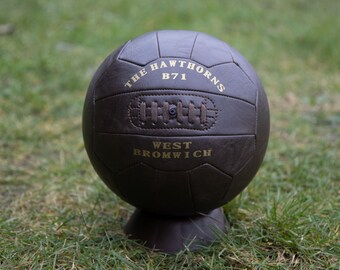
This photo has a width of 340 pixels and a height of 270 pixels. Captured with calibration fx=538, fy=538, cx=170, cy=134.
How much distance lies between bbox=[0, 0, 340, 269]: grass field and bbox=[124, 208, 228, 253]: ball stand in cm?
7

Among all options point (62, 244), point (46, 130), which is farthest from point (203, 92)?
point (46, 130)

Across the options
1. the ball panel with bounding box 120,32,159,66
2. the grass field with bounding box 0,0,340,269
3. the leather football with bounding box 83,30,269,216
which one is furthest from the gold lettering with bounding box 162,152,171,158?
the grass field with bounding box 0,0,340,269

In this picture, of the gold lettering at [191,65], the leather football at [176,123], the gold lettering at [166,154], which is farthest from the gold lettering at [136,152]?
the gold lettering at [191,65]

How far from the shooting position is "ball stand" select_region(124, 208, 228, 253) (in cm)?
308

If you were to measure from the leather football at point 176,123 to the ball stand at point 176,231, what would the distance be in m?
0.15

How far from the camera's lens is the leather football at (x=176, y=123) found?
2.71 m

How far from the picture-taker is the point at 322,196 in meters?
3.76

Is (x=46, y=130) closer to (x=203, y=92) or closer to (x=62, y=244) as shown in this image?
→ (x=62, y=244)

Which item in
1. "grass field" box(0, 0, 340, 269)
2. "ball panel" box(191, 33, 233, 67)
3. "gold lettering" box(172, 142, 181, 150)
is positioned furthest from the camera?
"grass field" box(0, 0, 340, 269)

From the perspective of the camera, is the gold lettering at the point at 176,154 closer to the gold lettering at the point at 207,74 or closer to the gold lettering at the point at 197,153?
the gold lettering at the point at 197,153

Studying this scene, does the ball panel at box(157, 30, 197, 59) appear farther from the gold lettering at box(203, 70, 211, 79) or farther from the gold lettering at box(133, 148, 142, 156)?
the gold lettering at box(133, 148, 142, 156)

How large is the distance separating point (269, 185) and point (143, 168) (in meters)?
1.54

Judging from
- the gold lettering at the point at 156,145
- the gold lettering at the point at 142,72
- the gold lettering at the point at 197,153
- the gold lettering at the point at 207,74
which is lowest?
the gold lettering at the point at 197,153

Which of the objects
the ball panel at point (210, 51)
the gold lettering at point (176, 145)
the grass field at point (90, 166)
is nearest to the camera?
the gold lettering at point (176, 145)
